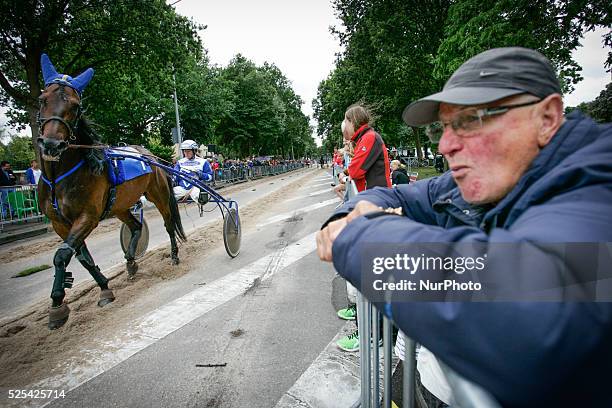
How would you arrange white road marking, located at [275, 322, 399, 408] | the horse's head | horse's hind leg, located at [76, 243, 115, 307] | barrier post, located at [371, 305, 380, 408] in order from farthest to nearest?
horse's hind leg, located at [76, 243, 115, 307], the horse's head, white road marking, located at [275, 322, 399, 408], barrier post, located at [371, 305, 380, 408]

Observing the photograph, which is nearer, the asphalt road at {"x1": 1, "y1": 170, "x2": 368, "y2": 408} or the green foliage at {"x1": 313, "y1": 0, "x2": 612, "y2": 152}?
the asphalt road at {"x1": 1, "y1": 170, "x2": 368, "y2": 408}

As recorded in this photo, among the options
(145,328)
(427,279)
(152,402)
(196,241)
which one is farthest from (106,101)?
(427,279)

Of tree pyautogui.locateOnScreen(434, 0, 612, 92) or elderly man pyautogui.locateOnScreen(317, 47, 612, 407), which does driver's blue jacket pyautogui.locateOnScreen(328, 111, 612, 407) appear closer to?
elderly man pyautogui.locateOnScreen(317, 47, 612, 407)

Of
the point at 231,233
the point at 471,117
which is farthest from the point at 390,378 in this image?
the point at 231,233

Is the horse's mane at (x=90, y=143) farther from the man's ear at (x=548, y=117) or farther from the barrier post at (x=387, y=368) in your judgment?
the man's ear at (x=548, y=117)

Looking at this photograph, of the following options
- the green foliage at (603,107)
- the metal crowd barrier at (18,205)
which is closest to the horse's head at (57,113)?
the green foliage at (603,107)

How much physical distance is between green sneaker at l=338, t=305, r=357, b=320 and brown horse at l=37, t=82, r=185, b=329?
3009 mm

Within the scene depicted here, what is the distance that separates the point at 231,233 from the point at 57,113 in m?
3.18

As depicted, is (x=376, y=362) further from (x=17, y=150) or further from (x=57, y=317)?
(x=17, y=150)

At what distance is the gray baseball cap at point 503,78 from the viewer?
3.29 ft

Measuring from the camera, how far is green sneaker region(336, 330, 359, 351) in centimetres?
297

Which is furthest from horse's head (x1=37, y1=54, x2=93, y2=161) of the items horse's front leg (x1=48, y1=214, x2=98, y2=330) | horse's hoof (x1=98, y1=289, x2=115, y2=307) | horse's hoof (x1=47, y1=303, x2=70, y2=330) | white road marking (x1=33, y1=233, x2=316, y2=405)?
white road marking (x1=33, y1=233, x2=316, y2=405)

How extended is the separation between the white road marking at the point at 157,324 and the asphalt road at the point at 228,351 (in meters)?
0.01

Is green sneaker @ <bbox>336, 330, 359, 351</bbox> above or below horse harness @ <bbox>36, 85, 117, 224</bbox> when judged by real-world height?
below
